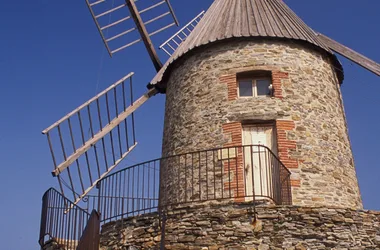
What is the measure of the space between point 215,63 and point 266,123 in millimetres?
1989

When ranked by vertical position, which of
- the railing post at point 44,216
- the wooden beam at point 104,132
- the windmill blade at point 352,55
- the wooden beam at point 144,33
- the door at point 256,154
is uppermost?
the wooden beam at point 144,33

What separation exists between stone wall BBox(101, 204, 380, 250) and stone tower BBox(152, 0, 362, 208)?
2036mm

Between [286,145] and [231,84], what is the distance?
1.96 metres

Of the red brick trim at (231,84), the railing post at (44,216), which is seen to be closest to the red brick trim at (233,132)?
the red brick trim at (231,84)

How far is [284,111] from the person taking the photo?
12.4m

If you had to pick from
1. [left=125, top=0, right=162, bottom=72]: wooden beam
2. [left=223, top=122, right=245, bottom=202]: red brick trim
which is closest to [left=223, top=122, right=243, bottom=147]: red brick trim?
[left=223, top=122, right=245, bottom=202]: red brick trim

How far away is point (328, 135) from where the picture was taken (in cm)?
1255

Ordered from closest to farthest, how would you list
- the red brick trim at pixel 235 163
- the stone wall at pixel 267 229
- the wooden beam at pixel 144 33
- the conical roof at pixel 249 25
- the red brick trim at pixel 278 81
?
the stone wall at pixel 267 229 → the red brick trim at pixel 235 163 → the red brick trim at pixel 278 81 → the conical roof at pixel 249 25 → the wooden beam at pixel 144 33

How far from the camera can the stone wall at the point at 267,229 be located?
30.1 feet

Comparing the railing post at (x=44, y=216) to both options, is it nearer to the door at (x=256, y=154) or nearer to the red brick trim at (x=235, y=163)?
the red brick trim at (x=235, y=163)

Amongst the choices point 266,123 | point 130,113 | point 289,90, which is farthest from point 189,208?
point 130,113

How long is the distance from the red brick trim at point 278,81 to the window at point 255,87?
0.14m

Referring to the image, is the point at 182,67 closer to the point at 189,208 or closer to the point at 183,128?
the point at 183,128

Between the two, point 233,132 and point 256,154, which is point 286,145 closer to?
point 256,154
